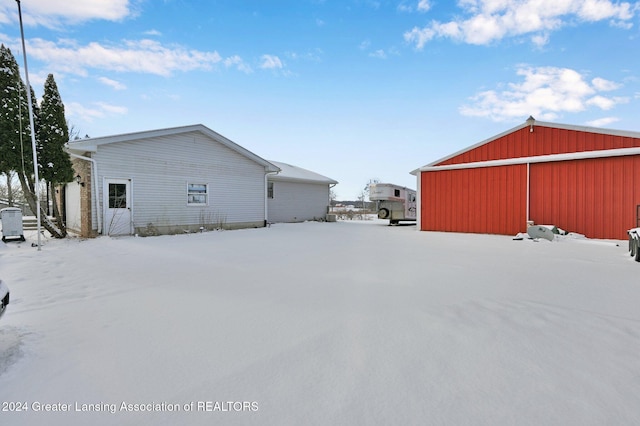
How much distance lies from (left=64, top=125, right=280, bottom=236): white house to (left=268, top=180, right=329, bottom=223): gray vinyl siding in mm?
2824

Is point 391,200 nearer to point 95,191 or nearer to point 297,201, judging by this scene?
point 297,201

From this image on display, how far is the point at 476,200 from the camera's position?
12.9 m

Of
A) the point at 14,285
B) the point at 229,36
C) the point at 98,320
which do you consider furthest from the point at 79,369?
the point at 229,36

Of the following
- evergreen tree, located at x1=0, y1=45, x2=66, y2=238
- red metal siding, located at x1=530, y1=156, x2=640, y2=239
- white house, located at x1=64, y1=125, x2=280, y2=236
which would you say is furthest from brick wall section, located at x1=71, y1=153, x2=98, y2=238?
red metal siding, located at x1=530, y1=156, x2=640, y2=239

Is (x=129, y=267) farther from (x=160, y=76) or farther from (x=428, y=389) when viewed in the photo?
(x=160, y=76)

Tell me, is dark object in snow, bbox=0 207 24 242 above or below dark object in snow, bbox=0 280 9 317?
above

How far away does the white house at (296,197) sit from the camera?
61.3 feet

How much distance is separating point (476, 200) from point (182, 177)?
1247 cm

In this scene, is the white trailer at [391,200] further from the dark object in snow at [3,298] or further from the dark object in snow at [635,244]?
the dark object in snow at [3,298]

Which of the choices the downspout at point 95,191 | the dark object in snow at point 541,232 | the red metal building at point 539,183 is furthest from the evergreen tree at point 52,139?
the dark object in snow at point 541,232

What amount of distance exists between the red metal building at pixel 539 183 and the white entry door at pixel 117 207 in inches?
487

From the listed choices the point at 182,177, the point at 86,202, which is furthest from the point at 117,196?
the point at 182,177

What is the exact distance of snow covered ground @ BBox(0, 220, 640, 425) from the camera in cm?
178

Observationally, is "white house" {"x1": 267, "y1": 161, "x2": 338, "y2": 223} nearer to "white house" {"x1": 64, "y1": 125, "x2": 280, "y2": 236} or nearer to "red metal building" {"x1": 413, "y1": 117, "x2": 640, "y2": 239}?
"white house" {"x1": 64, "y1": 125, "x2": 280, "y2": 236}
